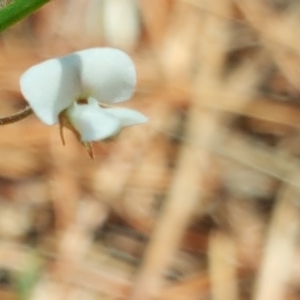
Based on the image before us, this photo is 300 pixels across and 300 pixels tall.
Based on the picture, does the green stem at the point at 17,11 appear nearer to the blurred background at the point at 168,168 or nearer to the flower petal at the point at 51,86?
the flower petal at the point at 51,86

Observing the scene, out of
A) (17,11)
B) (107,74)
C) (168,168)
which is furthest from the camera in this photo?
(168,168)

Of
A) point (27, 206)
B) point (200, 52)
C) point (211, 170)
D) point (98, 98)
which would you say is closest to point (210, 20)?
point (200, 52)

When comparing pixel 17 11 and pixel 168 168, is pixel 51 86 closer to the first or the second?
pixel 17 11

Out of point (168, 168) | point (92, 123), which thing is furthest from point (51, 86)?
point (168, 168)

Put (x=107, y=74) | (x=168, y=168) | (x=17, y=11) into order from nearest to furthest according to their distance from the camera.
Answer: (x=17, y=11)
(x=107, y=74)
(x=168, y=168)

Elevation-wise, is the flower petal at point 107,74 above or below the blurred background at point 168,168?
below

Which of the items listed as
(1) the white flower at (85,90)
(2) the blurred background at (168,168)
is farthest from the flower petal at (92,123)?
(2) the blurred background at (168,168)

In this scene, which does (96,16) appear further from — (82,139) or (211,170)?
(82,139)

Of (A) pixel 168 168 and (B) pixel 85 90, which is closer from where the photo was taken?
(B) pixel 85 90
